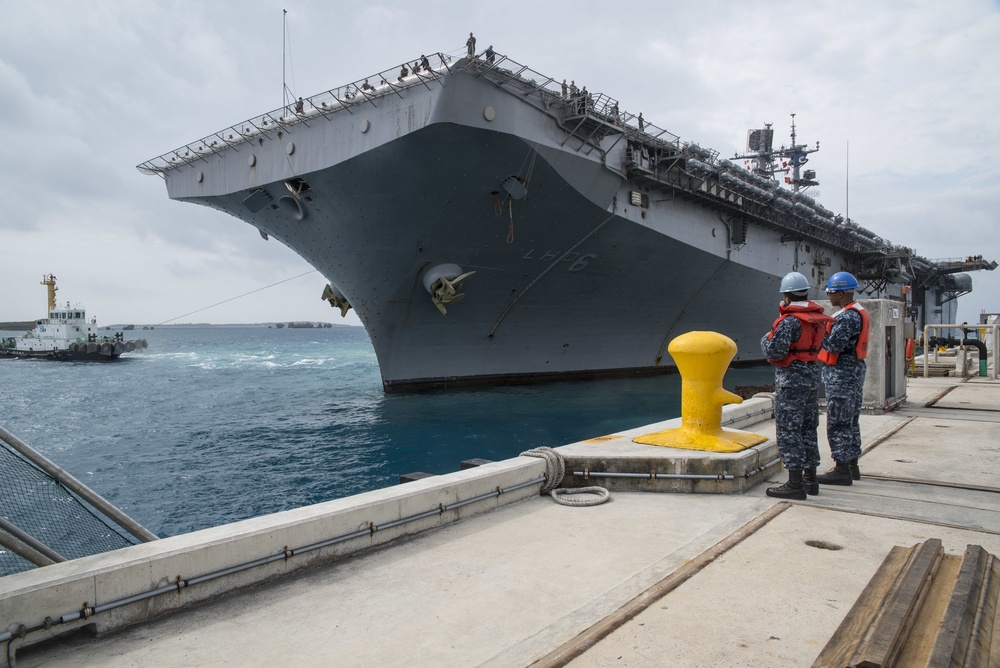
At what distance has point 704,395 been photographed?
4.68 metres

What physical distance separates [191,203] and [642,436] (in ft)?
54.1

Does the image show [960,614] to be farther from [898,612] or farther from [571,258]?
[571,258]

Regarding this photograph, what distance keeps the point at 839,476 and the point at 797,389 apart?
2.74 ft

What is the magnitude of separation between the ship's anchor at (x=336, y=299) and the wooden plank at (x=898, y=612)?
55.0 feet

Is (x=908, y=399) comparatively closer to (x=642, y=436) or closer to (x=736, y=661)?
(x=642, y=436)

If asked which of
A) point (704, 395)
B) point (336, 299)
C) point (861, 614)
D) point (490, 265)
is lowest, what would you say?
point (861, 614)

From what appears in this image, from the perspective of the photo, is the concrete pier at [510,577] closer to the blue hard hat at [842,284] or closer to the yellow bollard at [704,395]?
the yellow bollard at [704,395]

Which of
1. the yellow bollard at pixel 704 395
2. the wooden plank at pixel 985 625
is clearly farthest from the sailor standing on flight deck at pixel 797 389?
the wooden plank at pixel 985 625

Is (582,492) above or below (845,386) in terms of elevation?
below

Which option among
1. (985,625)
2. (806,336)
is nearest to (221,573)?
(985,625)

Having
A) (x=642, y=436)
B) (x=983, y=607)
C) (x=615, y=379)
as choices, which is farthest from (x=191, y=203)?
(x=983, y=607)

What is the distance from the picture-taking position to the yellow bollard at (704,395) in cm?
448

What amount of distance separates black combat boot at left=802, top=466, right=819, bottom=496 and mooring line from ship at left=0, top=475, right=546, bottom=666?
2080 mm

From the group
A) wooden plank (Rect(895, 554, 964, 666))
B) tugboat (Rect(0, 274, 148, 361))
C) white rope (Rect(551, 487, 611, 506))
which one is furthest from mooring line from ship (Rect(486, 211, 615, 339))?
tugboat (Rect(0, 274, 148, 361))
